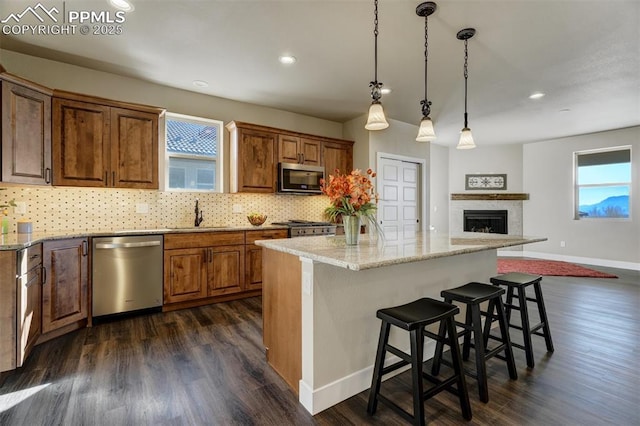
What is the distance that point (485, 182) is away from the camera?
25.3 feet

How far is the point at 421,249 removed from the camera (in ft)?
6.22

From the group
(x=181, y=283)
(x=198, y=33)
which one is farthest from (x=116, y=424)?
(x=198, y=33)

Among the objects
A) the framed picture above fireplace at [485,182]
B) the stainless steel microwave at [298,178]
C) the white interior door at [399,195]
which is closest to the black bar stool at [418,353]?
the stainless steel microwave at [298,178]

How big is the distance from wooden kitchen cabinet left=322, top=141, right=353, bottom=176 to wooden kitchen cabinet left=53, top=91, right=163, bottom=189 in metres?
2.46

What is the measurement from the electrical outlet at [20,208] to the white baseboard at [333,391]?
322 centimetres

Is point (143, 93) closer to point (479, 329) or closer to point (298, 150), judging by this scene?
point (298, 150)

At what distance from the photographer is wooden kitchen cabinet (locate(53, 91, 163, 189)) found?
9.95 feet

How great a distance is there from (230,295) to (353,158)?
305cm

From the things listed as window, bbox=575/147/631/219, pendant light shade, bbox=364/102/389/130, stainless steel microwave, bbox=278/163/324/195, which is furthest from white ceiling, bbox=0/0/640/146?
Result: window, bbox=575/147/631/219

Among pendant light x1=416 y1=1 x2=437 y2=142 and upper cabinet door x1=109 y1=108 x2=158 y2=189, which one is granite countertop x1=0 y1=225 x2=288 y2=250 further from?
pendant light x1=416 y1=1 x2=437 y2=142

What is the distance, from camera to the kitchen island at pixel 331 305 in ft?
5.86

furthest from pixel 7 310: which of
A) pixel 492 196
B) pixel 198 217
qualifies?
pixel 492 196

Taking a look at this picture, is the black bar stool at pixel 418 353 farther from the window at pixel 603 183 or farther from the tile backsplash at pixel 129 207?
the window at pixel 603 183

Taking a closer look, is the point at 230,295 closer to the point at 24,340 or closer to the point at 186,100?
the point at 24,340
